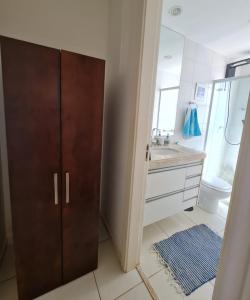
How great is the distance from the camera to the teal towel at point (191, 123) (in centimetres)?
232

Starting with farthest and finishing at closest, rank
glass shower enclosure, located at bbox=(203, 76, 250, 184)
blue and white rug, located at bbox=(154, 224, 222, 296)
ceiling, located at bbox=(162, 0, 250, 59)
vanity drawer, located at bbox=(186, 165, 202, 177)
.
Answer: glass shower enclosure, located at bbox=(203, 76, 250, 184) → vanity drawer, located at bbox=(186, 165, 202, 177) → ceiling, located at bbox=(162, 0, 250, 59) → blue and white rug, located at bbox=(154, 224, 222, 296)

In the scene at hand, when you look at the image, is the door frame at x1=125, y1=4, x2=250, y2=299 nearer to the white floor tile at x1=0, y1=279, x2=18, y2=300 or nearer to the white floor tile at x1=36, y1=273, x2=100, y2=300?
the white floor tile at x1=36, y1=273, x2=100, y2=300

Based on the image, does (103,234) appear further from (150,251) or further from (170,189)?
(170,189)

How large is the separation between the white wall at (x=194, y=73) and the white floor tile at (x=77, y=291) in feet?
6.39

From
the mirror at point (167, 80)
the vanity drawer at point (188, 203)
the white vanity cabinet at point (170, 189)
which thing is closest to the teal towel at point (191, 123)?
the mirror at point (167, 80)

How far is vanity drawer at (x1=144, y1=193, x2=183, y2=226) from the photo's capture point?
165cm

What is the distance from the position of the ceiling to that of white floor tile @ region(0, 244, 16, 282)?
276 cm

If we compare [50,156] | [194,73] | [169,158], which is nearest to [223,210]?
[169,158]

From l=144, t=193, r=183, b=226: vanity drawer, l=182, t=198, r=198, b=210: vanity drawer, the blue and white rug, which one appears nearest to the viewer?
the blue and white rug

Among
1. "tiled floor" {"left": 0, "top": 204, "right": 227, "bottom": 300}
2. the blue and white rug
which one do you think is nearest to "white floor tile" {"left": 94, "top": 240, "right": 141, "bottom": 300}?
"tiled floor" {"left": 0, "top": 204, "right": 227, "bottom": 300}

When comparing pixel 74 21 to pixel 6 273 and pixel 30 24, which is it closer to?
pixel 30 24

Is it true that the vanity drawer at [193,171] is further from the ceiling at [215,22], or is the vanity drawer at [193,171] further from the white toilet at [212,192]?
the ceiling at [215,22]

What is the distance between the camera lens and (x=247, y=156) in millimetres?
546

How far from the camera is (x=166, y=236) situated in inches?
71.9
